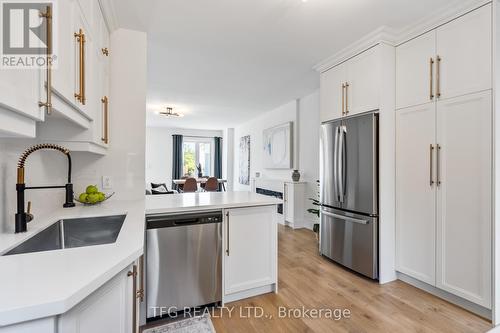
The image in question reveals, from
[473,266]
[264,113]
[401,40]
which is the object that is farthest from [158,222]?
[264,113]

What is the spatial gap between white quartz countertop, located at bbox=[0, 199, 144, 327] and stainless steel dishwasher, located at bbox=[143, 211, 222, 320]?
2.26 ft

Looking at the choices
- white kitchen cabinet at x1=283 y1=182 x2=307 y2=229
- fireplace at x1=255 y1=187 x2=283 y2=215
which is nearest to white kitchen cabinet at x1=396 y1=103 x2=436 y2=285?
white kitchen cabinet at x1=283 y1=182 x2=307 y2=229

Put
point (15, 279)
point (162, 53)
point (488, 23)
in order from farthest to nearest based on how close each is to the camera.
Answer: point (162, 53) < point (488, 23) < point (15, 279)

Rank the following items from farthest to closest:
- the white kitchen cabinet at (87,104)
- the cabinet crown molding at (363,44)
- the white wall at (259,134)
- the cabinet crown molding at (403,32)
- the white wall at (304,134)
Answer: the white wall at (259,134) → the white wall at (304,134) → the cabinet crown molding at (363,44) → the cabinet crown molding at (403,32) → the white kitchen cabinet at (87,104)

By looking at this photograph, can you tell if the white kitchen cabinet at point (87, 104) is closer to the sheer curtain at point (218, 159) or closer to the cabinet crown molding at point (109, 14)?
the cabinet crown molding at point (109, 14)

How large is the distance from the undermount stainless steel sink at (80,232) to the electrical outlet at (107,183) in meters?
0.66

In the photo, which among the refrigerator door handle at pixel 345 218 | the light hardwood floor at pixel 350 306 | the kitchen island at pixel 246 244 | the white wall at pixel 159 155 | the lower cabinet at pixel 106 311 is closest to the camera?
the lower cabinet at pixel 106 311

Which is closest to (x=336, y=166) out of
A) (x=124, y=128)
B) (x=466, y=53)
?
(x=466, y=53)

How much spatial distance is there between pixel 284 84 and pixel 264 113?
2.23 metres

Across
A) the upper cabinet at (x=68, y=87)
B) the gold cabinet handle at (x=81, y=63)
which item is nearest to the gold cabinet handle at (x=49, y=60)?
the upper cabinet at (x=68, y=87)

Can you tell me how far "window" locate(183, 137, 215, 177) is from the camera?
8.58 m

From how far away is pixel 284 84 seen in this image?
13.1 feet

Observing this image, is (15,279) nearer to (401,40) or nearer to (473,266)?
(473,266)

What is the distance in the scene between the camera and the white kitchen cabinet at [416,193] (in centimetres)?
220
